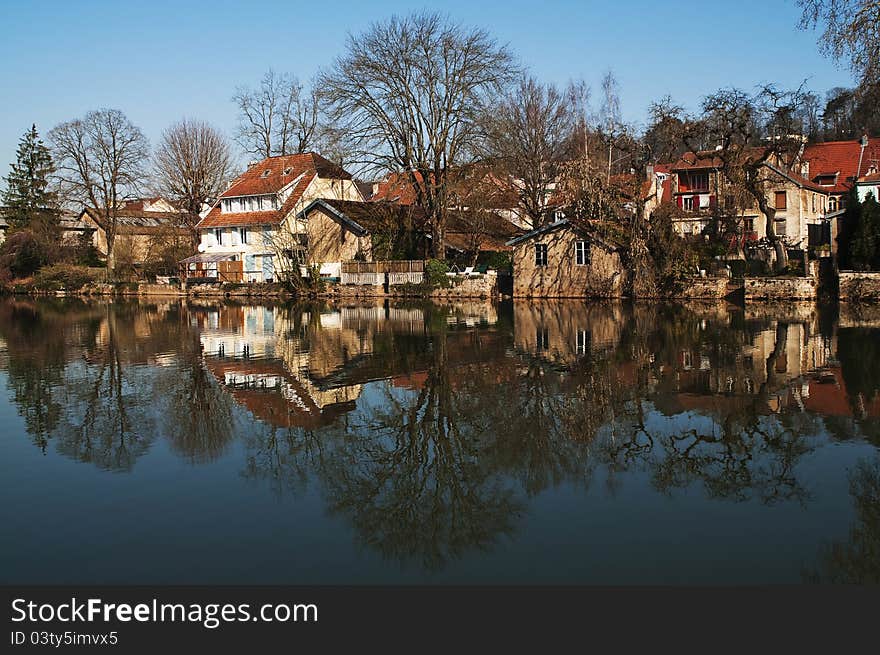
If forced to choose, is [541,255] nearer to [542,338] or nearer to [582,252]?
[582,252]

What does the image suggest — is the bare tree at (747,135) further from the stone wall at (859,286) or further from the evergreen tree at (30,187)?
the evergreen tree at (30,187)

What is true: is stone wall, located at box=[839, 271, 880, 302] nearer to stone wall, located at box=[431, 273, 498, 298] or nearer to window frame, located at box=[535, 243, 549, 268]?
window frame, located at box=[535, 243, 549, 268]

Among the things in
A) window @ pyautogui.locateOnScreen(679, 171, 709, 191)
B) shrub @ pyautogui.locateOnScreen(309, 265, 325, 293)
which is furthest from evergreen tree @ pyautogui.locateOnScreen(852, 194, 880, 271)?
shrub @ pyautogui.locateOnScreen(309, 265, 325, 293)

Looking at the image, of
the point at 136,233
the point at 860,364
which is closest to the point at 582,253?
the point at 860,364

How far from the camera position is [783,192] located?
4978cm

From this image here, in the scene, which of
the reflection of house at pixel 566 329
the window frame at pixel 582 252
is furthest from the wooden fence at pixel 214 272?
the reflection of house at pixel 566 329

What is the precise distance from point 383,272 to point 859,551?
41.5 m

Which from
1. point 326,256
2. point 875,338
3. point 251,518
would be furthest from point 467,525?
point 326,256

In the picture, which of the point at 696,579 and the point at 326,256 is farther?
the point at 326,256

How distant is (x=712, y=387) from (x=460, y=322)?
15.1 m

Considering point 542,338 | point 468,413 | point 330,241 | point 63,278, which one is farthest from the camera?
point 63,278

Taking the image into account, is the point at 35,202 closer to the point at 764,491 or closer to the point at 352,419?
the point at 352,419

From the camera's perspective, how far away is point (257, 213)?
57.4 meters

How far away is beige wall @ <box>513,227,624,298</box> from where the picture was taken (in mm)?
39031
